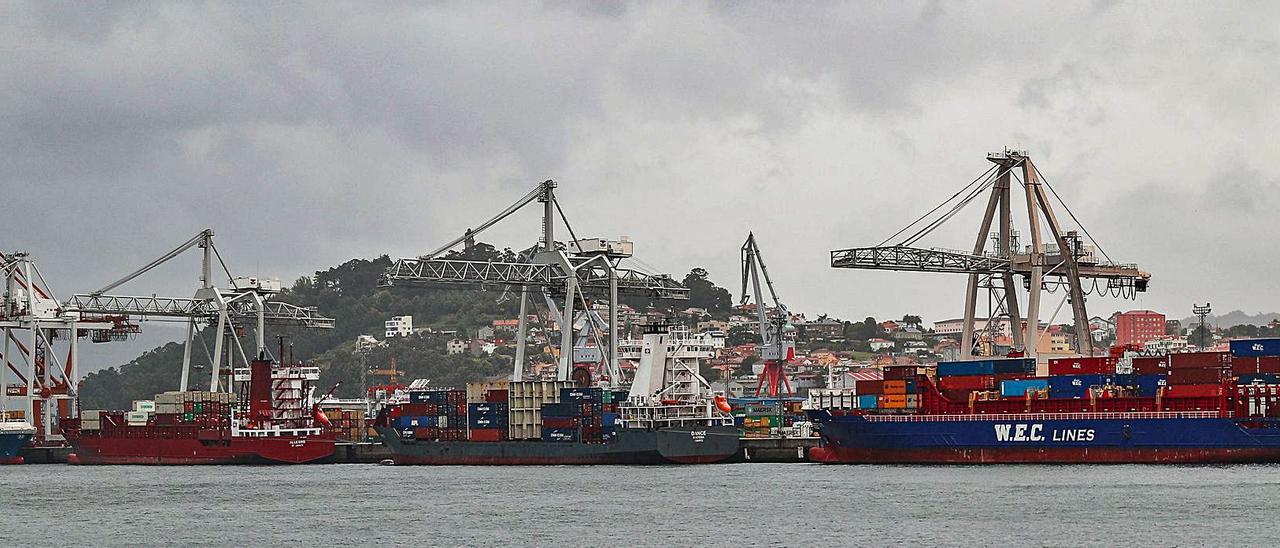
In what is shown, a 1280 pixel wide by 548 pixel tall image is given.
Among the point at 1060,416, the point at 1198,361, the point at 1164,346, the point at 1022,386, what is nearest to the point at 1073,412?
the point at 1060,416

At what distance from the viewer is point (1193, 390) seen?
61.6 meters

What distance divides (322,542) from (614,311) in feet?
103

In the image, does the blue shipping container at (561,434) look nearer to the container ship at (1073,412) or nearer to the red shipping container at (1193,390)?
the container ship at (1073,412)

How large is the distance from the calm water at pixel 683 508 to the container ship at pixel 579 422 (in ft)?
8.00

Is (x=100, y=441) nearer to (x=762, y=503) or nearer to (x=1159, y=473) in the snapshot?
(x=762, y=503)

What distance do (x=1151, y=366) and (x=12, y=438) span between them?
54.3 metres

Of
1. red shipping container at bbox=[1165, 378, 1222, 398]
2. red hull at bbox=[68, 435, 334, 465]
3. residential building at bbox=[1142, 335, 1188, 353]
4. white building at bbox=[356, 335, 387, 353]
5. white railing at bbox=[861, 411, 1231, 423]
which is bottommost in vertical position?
red hull at bbox=[68, 435, 334, 465]

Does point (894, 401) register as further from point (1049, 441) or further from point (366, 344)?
point (366, 344)

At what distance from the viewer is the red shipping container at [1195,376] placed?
61.5 metres

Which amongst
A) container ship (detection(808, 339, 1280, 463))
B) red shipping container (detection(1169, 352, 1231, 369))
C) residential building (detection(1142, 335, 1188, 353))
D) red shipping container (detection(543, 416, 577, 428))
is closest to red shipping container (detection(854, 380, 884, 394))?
container ship (detection(808, 339, 1280, 463))

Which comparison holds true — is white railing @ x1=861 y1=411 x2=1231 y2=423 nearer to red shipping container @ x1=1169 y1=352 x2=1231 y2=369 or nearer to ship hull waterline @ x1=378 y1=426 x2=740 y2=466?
red shipping container @ x1=1169 y1=352 x2=1231 y2=369

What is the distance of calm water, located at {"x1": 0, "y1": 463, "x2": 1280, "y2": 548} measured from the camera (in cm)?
4425

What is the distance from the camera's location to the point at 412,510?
5259cm

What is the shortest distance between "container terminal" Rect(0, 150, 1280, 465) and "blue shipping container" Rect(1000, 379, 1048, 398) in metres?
0.05
